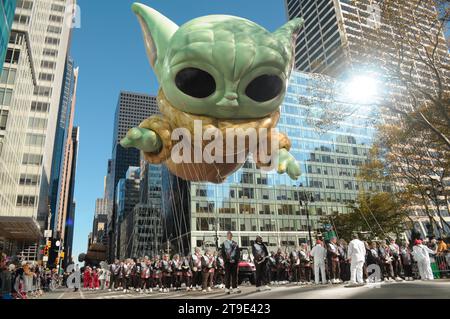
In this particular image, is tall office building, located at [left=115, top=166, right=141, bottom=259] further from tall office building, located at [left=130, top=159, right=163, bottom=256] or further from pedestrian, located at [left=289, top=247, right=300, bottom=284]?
pedestrian, located at [left=289, top=247, right=300, bottom=284]

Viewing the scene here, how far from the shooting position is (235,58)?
22.2 ft

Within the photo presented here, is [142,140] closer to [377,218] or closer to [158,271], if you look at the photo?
[158,271]

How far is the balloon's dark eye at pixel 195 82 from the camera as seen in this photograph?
6.89 m

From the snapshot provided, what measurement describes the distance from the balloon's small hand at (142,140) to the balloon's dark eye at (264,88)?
217 cm

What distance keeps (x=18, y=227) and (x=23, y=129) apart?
42.9ft

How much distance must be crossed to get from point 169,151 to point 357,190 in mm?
60640

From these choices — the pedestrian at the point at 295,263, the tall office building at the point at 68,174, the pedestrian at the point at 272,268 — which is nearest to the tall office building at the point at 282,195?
the pedestrian at the point at 272,268

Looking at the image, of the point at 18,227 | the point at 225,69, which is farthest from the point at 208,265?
the point at 18,227

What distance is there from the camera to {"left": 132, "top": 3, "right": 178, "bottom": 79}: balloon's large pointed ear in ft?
26.4

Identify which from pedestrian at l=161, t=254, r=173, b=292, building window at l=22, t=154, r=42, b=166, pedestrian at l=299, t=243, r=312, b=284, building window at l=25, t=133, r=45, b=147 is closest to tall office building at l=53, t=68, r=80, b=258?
building window at l=25, t=133, r=45, b=147

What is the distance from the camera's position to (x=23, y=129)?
44.6 m

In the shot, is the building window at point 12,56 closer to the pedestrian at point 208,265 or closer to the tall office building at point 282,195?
the tall office building at point 282,195
